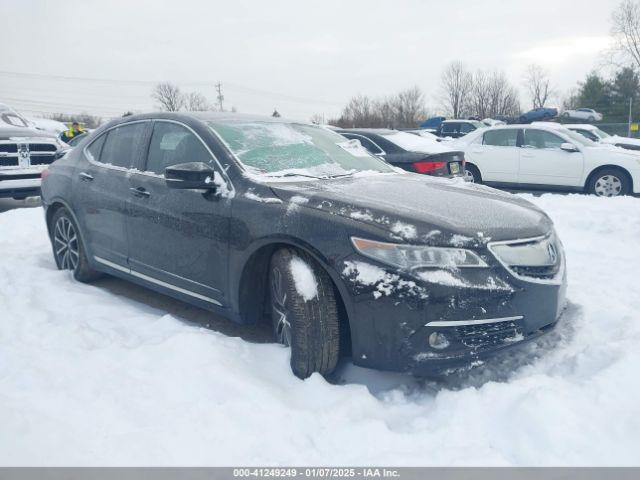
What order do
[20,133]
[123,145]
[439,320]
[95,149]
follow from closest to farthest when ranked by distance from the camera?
[439,320] → [123,145] → [95,149] → [20,133]

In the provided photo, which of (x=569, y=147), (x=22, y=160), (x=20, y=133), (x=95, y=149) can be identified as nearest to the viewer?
(x=95, y=149)

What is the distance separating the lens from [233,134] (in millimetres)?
3559

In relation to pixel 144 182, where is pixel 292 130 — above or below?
above

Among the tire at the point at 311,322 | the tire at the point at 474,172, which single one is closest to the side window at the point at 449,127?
the tire at the point at 474,172

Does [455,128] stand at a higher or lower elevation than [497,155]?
higher

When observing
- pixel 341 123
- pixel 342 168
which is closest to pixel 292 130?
pixel 342 168

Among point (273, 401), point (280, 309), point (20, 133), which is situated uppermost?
point (20, 133)

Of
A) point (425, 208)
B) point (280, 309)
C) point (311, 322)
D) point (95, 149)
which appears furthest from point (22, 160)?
point (425, 208)

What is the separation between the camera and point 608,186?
952cm

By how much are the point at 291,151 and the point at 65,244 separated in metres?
2.54

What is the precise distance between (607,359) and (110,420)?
2568 millimetres

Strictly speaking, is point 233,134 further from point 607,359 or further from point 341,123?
point 341,123

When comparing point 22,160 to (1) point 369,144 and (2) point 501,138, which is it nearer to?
(1) point 369,144

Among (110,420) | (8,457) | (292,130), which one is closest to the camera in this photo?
(8,457)
